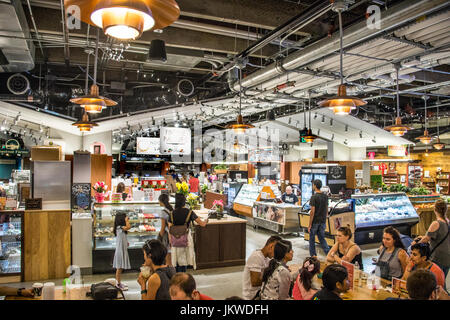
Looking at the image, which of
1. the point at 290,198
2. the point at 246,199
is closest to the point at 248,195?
the point at 246,199

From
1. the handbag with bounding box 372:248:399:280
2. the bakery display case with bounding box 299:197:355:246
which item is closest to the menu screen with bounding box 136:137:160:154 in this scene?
the bakery display case with bounding box 299:197:355:246

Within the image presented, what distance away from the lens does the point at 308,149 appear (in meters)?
21.2

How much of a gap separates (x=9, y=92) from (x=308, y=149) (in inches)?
655

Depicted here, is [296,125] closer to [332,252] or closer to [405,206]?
[405,206]

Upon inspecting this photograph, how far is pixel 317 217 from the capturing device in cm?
732

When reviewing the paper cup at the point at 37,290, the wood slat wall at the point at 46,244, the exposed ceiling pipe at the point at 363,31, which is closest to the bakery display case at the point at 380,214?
the exposed ceiling pipe at the point at 363,31

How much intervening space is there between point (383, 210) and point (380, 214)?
0.14 meters

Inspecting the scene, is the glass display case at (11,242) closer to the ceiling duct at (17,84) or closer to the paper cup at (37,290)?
the paper cup at (37,290)

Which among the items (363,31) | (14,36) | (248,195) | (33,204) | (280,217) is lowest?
(280,217)

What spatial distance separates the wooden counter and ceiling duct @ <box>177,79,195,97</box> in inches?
165

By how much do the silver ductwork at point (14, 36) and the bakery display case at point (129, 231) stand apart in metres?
3.13

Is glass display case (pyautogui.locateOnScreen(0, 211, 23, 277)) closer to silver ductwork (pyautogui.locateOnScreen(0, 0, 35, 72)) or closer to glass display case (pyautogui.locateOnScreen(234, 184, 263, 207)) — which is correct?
silver ductwork (pyautogui.locateOnScreen(0, 0, 35, 72))

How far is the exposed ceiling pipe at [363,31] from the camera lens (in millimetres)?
3992

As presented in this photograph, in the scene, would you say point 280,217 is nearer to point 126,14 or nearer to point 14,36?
point 14,36
